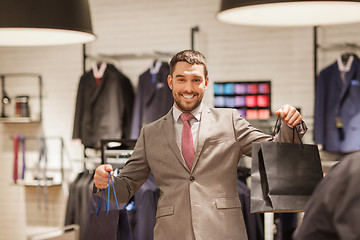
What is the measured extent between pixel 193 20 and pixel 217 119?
318 centimetres

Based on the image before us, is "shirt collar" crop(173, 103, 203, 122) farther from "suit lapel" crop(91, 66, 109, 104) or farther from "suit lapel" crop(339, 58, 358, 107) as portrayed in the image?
"suit lapel" crop(91, 66, 109, 104)

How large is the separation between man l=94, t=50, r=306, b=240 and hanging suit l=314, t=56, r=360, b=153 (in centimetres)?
250

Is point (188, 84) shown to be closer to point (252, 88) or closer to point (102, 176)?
point (102, 176)

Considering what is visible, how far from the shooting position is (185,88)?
254cm

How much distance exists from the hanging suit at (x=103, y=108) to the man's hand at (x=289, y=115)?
3.48m

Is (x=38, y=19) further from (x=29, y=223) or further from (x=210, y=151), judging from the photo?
(x=29, y=223)

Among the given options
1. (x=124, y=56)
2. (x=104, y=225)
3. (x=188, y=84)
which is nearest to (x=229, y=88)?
(x=124, y=56)

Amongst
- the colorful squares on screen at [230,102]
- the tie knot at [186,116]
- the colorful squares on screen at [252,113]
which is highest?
the colorful squares on screen at [230,102]

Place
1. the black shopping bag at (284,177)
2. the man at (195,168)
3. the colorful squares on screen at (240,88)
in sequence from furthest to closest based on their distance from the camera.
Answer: the colorful squares on screen at (240,88) → the man at (195,168) → the black shopping bag at (284,177)

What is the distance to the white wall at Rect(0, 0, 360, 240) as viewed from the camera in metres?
5.31

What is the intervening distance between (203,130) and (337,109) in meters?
2.68

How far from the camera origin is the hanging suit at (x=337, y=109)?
4809 millimetres

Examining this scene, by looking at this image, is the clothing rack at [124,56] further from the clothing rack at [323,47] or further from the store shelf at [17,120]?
the clothing rack at [323,47]

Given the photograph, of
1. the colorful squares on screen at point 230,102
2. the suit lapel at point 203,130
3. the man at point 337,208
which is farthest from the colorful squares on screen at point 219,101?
the man at point 337,208
